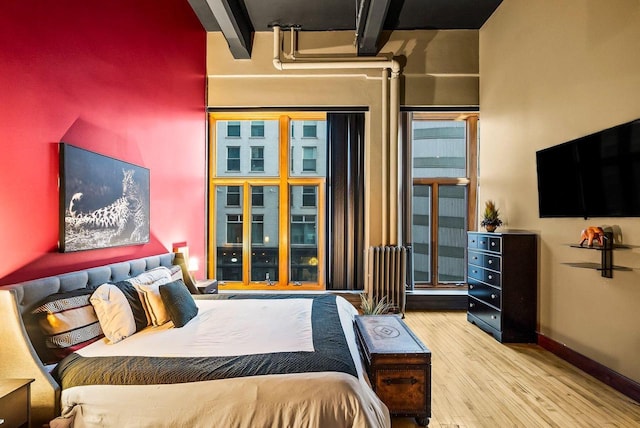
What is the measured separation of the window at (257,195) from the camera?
5512mm

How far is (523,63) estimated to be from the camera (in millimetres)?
3965

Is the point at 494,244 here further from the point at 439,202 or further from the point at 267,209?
the point at 267,209

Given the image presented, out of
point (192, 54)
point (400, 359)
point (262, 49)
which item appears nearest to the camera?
point (400, 359)

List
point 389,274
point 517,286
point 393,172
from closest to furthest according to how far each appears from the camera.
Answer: point 517,286
point 389,274
point 393,172

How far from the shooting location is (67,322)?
2.06m

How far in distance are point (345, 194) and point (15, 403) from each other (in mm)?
4175

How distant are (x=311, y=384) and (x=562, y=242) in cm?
293

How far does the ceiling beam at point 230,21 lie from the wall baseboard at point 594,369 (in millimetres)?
4956

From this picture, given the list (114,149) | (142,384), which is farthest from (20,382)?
(114,149)

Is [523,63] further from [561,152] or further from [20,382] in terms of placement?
[20,382]

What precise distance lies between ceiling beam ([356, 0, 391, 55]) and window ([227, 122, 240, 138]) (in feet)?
7.12

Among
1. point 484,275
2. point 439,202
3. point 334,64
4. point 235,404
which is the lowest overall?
point 235,404

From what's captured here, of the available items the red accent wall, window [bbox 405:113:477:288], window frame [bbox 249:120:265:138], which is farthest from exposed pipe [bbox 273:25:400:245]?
the red accent wall

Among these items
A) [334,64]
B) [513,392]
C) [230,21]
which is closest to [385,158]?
[334,64]
